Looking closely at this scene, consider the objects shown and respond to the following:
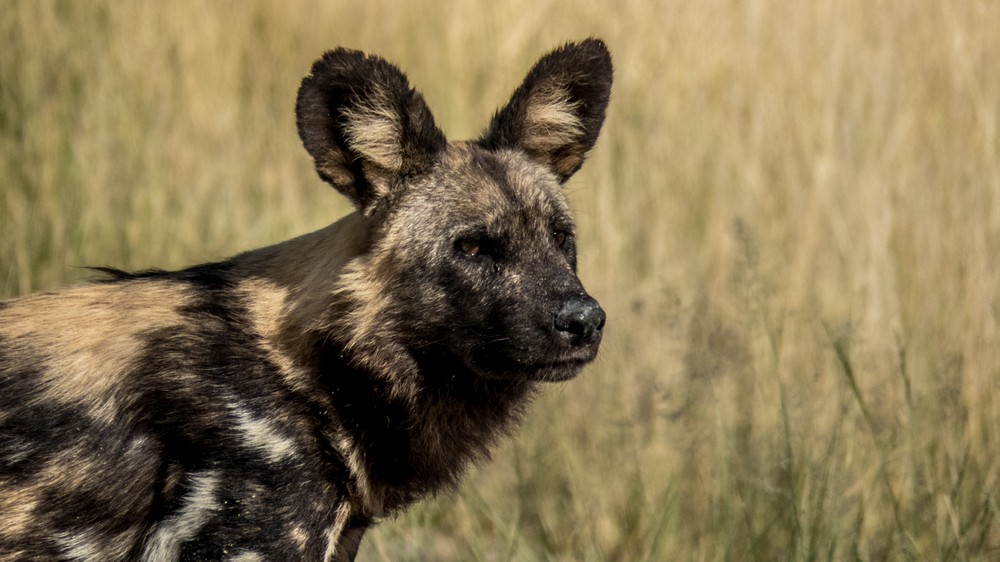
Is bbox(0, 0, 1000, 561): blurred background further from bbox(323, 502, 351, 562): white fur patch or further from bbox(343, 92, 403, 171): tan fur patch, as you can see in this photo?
bbox(343, 92, 403, 171): tan fur patch

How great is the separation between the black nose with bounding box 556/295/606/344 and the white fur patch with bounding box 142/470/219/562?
111 cm

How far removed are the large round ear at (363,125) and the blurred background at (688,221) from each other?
1.31 meters

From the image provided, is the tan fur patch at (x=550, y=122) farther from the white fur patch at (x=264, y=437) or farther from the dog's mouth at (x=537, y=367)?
the white fur patch at (x=264, y=437)

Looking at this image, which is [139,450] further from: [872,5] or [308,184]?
[872,5]

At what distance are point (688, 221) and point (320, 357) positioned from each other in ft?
11.3

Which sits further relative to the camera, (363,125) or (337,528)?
(363,125)

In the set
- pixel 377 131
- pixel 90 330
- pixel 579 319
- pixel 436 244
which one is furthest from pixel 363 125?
pixel 90 330

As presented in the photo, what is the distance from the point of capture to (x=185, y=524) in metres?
3.34

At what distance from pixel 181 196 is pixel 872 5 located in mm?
3973

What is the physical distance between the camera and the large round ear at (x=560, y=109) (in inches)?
168

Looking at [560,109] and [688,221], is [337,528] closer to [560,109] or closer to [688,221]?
[560,109]

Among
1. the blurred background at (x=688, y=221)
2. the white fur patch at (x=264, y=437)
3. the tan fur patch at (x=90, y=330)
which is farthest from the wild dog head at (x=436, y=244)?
the blurred background at (x=688, y=221)

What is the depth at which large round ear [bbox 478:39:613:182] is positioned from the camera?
426 centimetres

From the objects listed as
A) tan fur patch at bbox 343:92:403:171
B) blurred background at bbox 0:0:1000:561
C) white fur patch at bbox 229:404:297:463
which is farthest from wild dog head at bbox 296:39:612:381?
blurred background at bbox 0:0:1000:561
